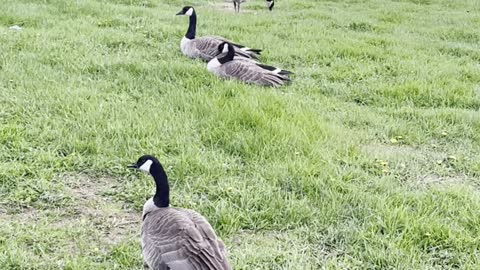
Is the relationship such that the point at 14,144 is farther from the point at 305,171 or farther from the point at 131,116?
the point at 305,171

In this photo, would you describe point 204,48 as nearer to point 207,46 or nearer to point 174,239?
point 207,46

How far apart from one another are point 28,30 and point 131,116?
3.86 metres

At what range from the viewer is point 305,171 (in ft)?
13.4

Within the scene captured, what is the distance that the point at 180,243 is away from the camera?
9.11 ft

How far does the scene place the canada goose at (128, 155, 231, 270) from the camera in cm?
268

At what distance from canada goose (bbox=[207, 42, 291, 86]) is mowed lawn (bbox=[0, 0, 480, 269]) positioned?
19 centimetres

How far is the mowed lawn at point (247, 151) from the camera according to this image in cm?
328

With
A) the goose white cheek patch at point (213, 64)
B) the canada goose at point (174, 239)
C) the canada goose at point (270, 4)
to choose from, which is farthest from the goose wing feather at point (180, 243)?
the canada goose at point (270, 4)

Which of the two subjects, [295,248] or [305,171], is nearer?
[295,248]

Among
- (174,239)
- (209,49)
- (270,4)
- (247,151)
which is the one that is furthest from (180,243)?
(270,4)

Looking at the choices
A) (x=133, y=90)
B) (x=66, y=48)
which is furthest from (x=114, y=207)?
(x=66, y=48)

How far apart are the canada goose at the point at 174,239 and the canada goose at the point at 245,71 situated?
322cm

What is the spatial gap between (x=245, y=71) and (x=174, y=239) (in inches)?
150

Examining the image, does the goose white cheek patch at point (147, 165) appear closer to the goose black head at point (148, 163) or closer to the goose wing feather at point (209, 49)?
the goose black head at point (148, 163)
